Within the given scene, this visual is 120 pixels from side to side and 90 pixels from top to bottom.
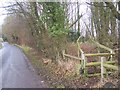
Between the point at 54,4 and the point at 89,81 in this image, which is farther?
the point at 54,4

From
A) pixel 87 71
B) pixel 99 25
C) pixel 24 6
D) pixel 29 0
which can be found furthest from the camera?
pixel 24 6

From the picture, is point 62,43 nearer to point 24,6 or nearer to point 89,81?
point 89,81

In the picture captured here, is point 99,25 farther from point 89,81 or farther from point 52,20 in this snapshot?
point 89,81

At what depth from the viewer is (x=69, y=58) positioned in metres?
13.1

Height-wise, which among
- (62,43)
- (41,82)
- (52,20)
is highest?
(52,20)

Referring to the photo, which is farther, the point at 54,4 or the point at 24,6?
the point at 24,6

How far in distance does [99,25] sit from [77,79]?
8550 millimetres

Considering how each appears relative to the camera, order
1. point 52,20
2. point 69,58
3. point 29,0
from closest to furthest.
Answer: point 69,58 < point 52,20 < point 29,0

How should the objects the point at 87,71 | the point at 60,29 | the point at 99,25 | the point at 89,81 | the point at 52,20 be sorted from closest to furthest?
the point at 89,81, the point at 87,71, the point at 60,29, the point at 52,20, the point at 99,25

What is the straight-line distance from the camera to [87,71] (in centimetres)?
1061

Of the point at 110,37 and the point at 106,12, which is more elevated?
the point at 106,12

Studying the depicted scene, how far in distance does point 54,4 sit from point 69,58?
4414mm

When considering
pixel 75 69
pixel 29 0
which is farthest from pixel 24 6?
pixel 75 69

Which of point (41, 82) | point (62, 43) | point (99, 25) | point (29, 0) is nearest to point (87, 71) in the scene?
point (41, 82)
